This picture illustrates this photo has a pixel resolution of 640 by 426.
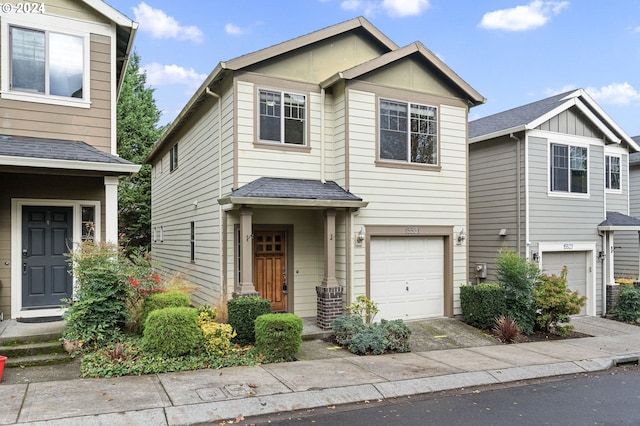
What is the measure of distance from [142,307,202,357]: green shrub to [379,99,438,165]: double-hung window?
592cm

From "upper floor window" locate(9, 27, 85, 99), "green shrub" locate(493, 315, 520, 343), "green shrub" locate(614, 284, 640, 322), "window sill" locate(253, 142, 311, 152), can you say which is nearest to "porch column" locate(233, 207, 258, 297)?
"window sill" locate(253, 142, 311, 152)

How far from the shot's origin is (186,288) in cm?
1025

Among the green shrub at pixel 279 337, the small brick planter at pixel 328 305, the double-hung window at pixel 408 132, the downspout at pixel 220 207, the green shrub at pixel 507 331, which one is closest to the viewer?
the green shrub at pixel 279 337

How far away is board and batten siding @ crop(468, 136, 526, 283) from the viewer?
13.8 m

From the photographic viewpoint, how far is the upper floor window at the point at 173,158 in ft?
51.4

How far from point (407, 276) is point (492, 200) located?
4601 mm

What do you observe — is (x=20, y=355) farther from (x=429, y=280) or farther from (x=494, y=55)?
(x=494, y=55)

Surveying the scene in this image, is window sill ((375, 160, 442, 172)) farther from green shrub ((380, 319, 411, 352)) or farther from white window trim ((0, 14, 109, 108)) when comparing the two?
Answer: white window trim ((0, 14, 109, 108))

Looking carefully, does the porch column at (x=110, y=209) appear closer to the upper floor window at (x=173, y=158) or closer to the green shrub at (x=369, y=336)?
the green shrub at (x=369, y=336)

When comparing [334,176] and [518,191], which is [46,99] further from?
[518,191]

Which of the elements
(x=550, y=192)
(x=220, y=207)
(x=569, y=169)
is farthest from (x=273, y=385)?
(x=569, y=169)

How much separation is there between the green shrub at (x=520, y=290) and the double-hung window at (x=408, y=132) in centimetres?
313

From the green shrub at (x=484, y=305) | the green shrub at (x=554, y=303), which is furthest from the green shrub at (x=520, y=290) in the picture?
the green shrub at (x=484, y=305)

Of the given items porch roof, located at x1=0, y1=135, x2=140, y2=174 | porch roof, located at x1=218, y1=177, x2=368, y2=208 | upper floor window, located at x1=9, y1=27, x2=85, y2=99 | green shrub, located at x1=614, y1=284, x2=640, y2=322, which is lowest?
green shrub, located at x1=614, y1=284, x2=640, y2=322
